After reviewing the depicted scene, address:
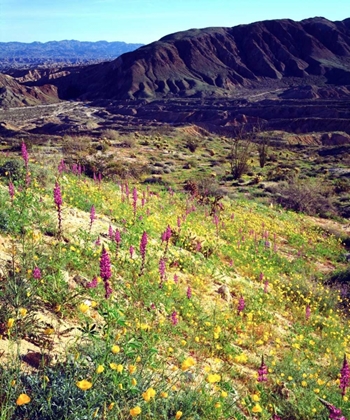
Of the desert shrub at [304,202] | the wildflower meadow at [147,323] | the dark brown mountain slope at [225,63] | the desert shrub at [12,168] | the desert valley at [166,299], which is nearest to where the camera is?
the wildflower meadow at [147,323]

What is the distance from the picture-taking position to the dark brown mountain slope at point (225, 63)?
133 m

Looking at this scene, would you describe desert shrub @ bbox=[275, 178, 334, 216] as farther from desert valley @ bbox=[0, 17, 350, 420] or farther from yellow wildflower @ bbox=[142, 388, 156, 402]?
yellow wildflower @ bbox=[142, 388, 156, 402]

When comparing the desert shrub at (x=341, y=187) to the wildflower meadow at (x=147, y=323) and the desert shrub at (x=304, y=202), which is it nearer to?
the desert shrub at (x=304, y=202)

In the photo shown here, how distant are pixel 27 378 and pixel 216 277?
17.2 ft

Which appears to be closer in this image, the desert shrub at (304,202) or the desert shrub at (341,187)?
the desert shrub at (304,202)

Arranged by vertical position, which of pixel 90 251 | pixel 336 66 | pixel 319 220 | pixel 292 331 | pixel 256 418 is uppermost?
pixel 336 66

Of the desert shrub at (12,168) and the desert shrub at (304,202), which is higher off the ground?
the desert shrub at (12,168)

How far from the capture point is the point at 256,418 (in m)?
3.79

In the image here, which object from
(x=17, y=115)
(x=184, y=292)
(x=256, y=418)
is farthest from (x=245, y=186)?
(x=17, y=115)

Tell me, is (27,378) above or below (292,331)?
above

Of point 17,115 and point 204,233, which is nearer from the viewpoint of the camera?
point 204,233

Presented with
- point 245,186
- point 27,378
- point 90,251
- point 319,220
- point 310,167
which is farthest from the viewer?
point 310,167

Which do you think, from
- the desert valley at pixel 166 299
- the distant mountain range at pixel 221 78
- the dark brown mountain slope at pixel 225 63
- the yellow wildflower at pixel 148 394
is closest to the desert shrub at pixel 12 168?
the desert valley at pixel 166 299

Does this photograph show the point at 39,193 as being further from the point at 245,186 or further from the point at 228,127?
the point at 228,127
